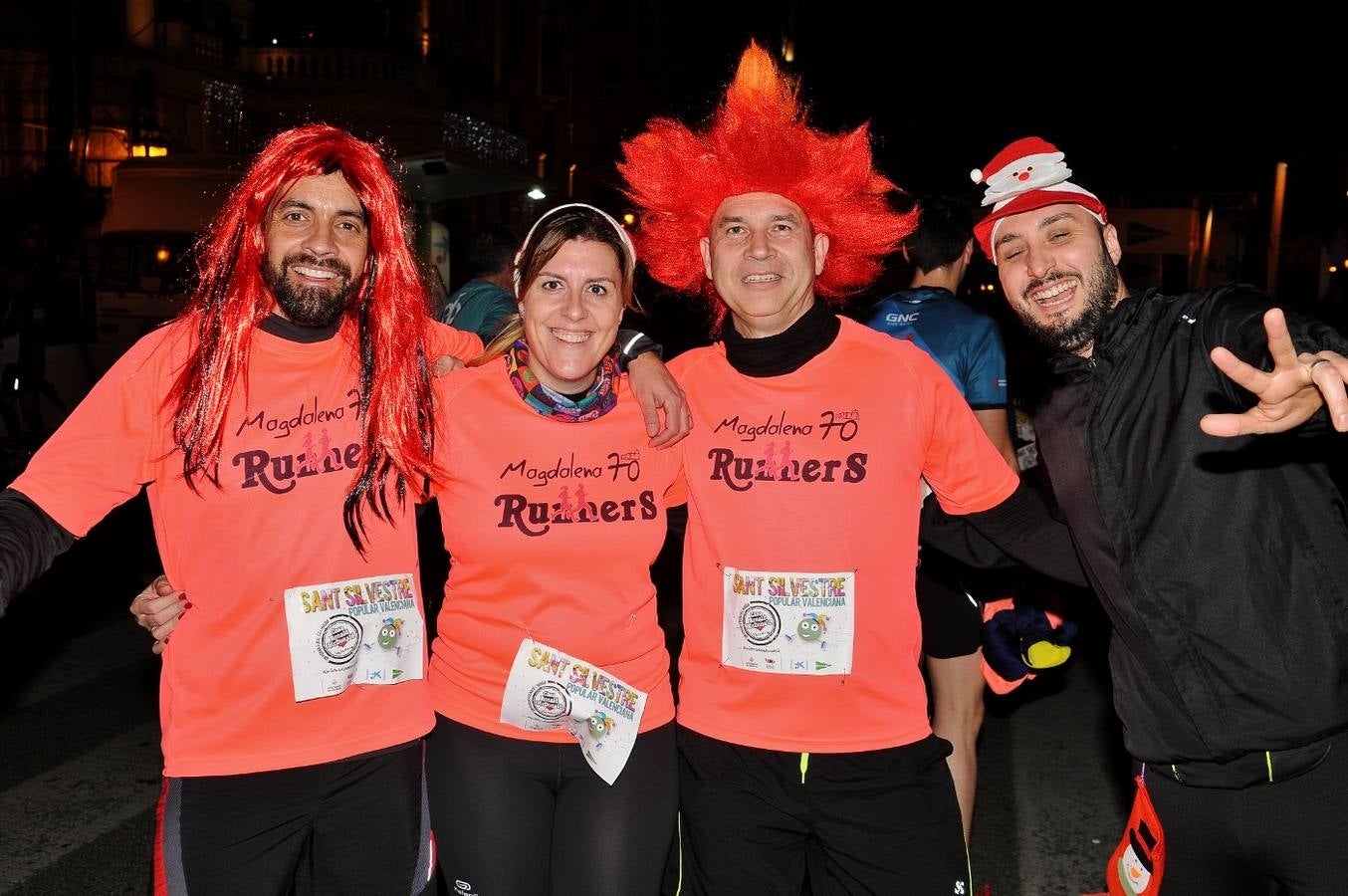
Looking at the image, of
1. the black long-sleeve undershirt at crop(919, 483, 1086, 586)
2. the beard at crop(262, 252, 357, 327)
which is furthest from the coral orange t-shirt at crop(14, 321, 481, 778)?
the black long-sleeve undershirt at crop(919, 483, 1086, 586)

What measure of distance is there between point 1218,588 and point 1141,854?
2.20ft

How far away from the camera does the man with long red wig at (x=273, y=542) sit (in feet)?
8.27

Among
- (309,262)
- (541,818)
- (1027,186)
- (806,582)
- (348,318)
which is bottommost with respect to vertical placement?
(541,818)

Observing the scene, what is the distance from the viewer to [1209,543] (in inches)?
97.3

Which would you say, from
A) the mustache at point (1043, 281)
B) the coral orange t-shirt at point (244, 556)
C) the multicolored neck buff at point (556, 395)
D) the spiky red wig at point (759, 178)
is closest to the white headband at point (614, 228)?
the multicolored neck buff at point (556, 395)

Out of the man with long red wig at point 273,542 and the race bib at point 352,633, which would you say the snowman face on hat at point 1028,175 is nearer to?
the man with long red wig at point 273,542

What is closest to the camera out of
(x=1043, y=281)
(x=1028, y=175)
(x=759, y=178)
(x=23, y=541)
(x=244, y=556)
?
(x=23, y=541)

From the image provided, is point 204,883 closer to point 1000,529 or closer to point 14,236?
point 1000,529

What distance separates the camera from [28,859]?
13.6 ft

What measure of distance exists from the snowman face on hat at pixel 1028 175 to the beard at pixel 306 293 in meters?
1.66

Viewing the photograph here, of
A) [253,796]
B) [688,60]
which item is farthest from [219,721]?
[688,60]

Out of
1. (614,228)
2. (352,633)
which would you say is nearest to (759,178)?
(614,228)

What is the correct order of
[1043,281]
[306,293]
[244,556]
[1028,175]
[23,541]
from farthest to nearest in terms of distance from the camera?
1. [1028,175]
2. [1043,281]
3. [306,293]
4. [244,556]
5. [23,541]

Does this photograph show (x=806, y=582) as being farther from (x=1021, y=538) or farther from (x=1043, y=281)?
(x=1043, y=281)
